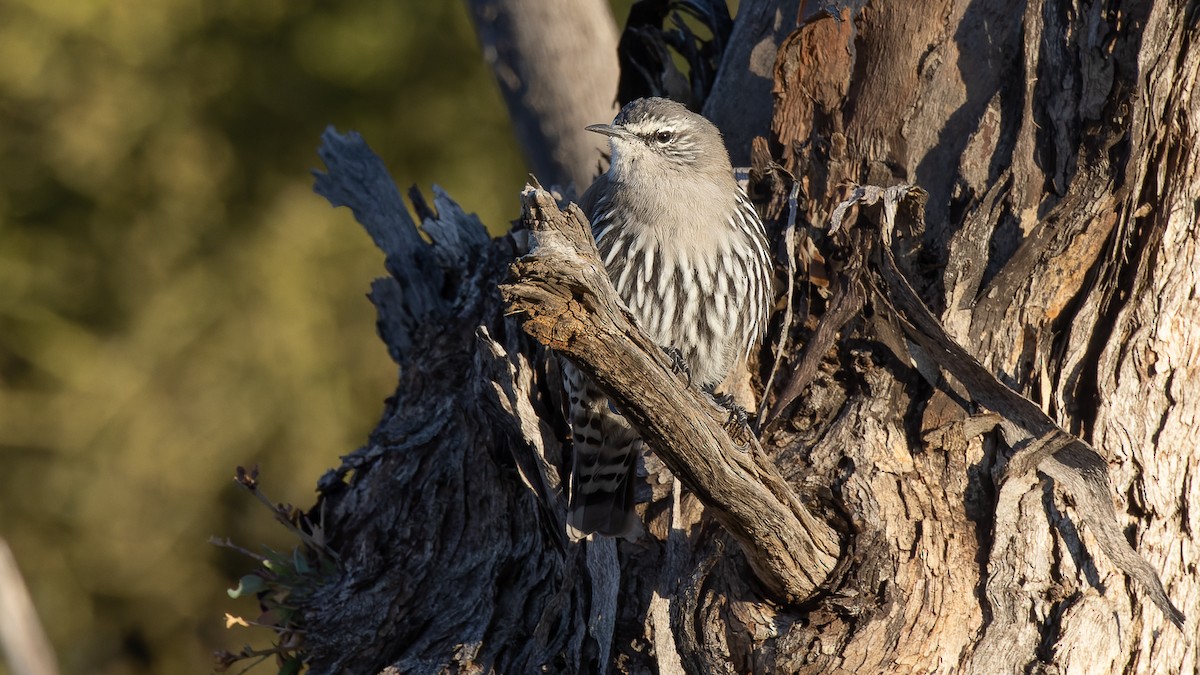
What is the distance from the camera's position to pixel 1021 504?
2.96 metres

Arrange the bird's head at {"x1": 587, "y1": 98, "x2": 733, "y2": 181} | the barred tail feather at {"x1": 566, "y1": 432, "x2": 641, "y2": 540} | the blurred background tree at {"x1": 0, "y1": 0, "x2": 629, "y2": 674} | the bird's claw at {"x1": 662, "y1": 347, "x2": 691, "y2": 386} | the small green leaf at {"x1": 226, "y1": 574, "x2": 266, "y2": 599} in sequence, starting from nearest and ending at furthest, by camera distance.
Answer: the barred tail feather at {"x1": 566, "y1": 432, "x2": 641, "y2": 540} → the bird's claw at {"x1": 662, "y1": 347, "x2": 691, "y2": 386} → the bird's head at {"x1": 587, "y1": 98, "x2": 733, "y2": 181} → the small green leaf at {"x1": 226, "y1": 574, "x2": 266, "y2": 599} → the blurred background tree at {"x1": 0, "y1": 0, "x2": 629, "y2": 674}

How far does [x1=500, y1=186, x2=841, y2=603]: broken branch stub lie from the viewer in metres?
2.19

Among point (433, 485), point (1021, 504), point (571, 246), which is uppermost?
point (433, 485)

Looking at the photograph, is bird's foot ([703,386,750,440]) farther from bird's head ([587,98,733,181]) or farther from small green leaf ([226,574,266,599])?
small green leaf ([226,574,266,599])

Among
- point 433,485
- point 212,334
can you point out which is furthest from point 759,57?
point 212,334

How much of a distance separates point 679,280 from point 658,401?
4.38ft

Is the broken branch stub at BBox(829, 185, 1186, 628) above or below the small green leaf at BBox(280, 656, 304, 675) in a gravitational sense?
below

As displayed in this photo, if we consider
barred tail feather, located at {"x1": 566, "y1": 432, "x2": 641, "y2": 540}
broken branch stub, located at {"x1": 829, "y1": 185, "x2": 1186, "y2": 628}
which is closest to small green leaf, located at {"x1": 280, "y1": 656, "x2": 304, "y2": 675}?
barred tail feather, located at {"x1": 566, "y1": 432, "x2": 641, "y2": 540}

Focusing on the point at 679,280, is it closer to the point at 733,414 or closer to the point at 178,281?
the point at 733,414

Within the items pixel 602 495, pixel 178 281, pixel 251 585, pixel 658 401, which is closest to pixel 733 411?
pixel 602 495

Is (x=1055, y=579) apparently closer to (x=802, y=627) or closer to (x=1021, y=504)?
(x=1021, y=504)

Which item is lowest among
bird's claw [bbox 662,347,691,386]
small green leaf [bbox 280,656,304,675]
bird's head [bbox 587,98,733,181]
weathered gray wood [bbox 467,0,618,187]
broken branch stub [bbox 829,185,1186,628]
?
broken branch stub [bbox 829,185,1186,628]

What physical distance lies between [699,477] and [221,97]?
617cm

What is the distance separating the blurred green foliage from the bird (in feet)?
13.6
